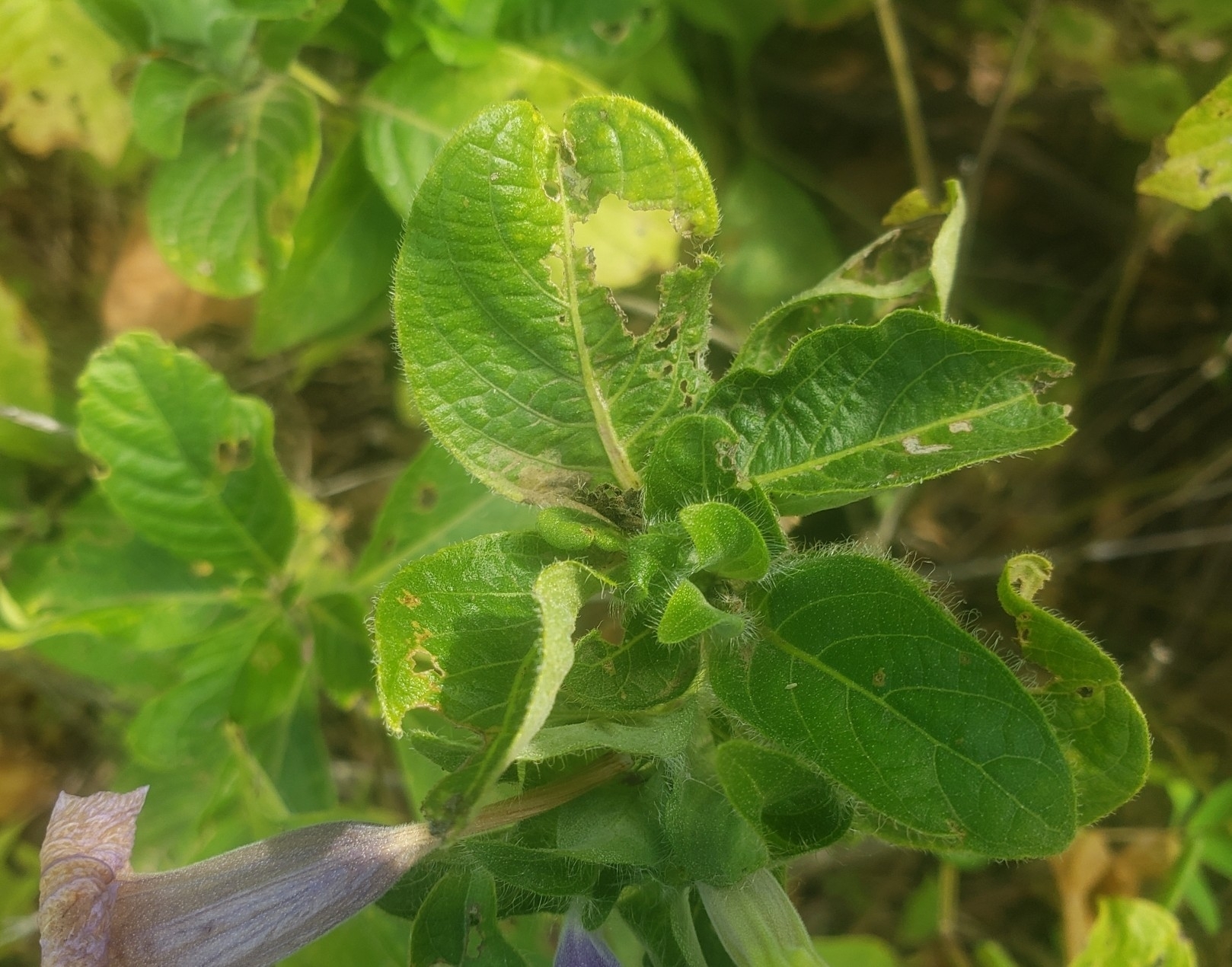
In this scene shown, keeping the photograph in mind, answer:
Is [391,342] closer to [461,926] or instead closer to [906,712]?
[461,926]

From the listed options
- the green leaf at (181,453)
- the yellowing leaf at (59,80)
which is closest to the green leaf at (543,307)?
the green leaf at (181,453)

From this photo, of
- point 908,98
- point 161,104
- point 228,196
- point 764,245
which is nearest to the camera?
point 161,104

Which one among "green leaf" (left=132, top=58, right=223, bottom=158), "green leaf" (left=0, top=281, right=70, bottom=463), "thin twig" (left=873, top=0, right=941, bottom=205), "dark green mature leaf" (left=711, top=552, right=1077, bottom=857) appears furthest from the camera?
"green leaf" (left=0, top=281, right=70, bottom=463)

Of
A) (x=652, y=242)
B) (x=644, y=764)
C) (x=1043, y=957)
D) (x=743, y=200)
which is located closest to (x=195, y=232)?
(x=652, y=242)

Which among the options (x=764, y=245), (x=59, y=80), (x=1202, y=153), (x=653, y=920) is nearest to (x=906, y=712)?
(x=653, y=920)

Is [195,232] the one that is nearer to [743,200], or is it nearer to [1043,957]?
[743,200]

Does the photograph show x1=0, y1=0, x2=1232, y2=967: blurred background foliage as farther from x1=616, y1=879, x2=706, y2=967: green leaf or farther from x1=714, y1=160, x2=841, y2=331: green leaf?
x1=616, y1=879, x2=706, y2=967: green leaf

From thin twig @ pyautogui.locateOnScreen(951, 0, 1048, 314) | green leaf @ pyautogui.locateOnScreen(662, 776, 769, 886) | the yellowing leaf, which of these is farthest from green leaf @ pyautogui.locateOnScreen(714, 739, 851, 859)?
the yellowing leaf
